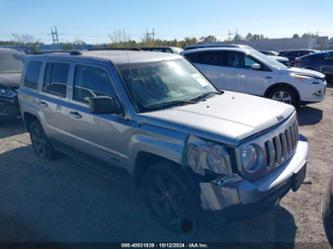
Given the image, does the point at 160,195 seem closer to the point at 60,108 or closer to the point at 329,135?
the point at 60,108

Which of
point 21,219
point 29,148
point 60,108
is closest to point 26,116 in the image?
point 29,148

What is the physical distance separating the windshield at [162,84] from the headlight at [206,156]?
79 cm

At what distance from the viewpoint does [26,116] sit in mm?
5359

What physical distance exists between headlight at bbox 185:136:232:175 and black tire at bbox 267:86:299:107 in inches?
236

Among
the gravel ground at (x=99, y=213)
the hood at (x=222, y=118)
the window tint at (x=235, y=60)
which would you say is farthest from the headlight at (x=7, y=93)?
the window tint at (x=235, y=60)

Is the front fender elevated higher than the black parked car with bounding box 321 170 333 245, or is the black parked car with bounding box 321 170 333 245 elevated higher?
the front fender

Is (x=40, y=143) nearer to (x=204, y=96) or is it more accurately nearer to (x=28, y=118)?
(x=28, y=118)

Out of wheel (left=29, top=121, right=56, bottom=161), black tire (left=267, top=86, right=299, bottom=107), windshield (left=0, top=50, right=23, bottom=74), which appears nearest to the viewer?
wheel (left=29, top=121, right=56, bottom=161)

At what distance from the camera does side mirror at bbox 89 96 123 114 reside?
117 inches

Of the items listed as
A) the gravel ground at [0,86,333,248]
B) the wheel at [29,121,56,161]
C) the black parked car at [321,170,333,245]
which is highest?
the black parked car at [321,170,333,245]

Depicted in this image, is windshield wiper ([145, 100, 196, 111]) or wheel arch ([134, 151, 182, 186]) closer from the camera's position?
wheel arch ([134, 151, 182, 186])

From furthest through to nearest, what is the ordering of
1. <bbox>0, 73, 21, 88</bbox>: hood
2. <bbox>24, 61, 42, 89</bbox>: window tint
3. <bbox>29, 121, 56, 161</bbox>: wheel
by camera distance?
<bbox>0, 73, 21, 88</bbox>: hood, <bbox>29, 121, 56, 161</bbox>: wheel, <bbox>24, 61, 42, 89</bbox>: window tint

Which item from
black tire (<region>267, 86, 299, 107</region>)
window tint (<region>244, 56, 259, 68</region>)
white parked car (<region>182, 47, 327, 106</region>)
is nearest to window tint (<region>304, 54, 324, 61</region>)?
white parked car (<region>182, 47, 327, 106</region>)

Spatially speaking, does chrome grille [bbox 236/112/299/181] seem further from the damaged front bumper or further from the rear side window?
the rear side window
